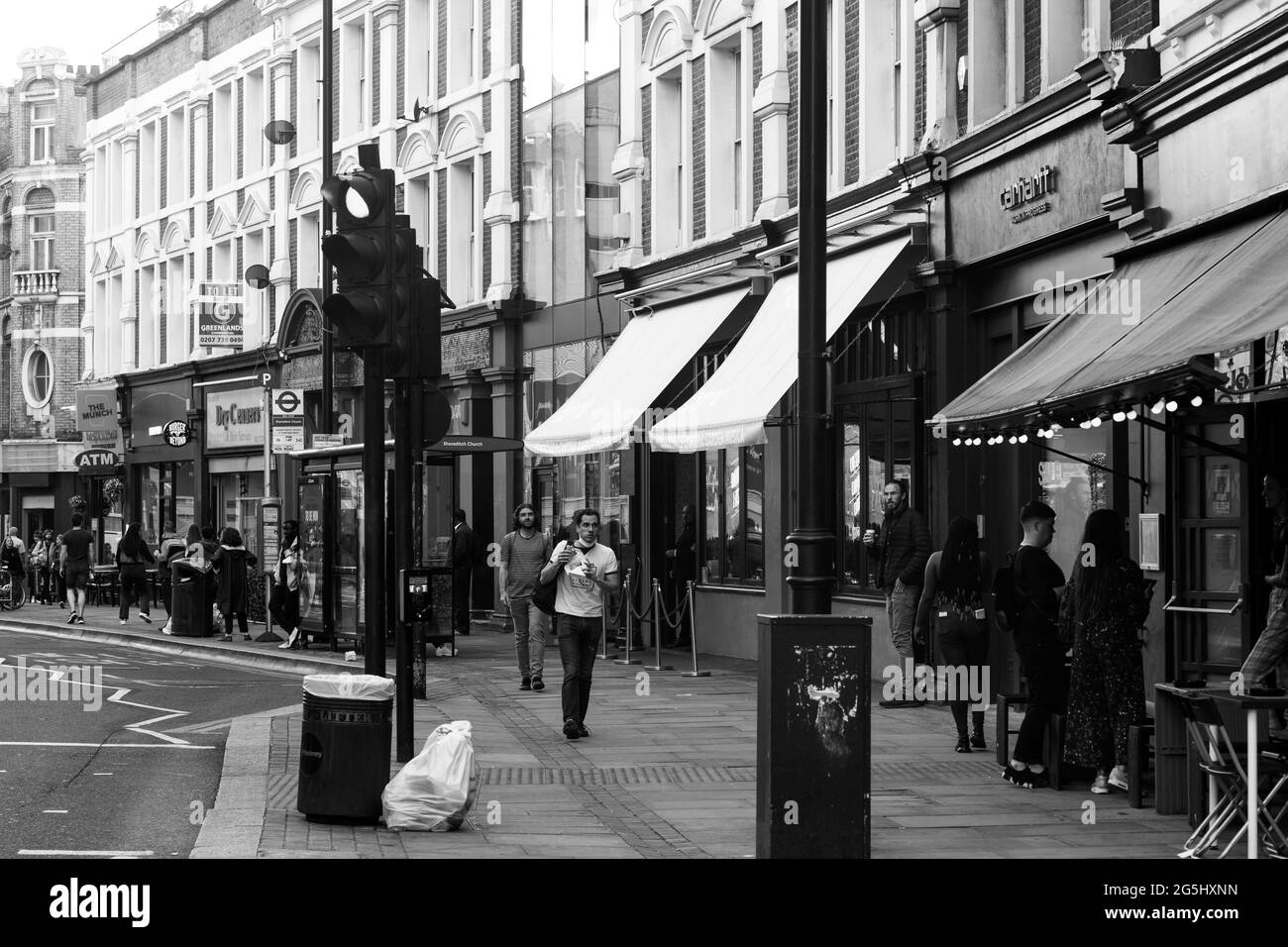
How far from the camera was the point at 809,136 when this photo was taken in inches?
342

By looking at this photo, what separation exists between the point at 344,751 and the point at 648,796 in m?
2.11

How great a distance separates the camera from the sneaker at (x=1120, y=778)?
1079 cm

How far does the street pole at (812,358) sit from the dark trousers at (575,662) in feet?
17.9

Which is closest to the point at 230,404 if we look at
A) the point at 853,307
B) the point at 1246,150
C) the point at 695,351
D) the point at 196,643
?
the point at 196,643

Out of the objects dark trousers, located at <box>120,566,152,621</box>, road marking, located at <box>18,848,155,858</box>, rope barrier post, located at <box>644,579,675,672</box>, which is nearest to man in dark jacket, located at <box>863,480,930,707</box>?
rope barrier post, located at <box>644,579,675,672</box>

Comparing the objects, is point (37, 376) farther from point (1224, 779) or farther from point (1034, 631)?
point (1224, 779)

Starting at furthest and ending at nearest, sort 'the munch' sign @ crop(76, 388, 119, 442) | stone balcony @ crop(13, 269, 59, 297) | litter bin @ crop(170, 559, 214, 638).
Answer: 1. stone balcony @ crop(13, 269, 59, 297)
2. 'the munch' sign @ crop(76, 388, 119, 442)
3. litter bin @ crop(170, 559, 214, 638)

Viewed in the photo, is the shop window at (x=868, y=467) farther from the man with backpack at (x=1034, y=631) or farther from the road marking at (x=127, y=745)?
the road marking at (x=127, y=745)

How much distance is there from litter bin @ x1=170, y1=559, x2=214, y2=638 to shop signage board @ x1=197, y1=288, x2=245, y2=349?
9585 millimetres

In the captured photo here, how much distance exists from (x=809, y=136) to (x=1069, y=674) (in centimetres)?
429

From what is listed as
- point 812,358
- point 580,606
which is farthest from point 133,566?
point 812,358

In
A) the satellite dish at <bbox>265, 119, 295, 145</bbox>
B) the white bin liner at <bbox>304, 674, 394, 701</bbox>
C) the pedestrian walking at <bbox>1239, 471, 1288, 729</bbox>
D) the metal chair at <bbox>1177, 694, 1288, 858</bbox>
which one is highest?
the satellite dish at <bbox>265, 119, 295, 145</bbox>

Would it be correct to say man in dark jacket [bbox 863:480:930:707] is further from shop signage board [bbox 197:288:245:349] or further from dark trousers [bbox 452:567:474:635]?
shop signage board [bbox 197:288:245:349]

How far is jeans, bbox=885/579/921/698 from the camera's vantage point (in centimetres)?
1623
